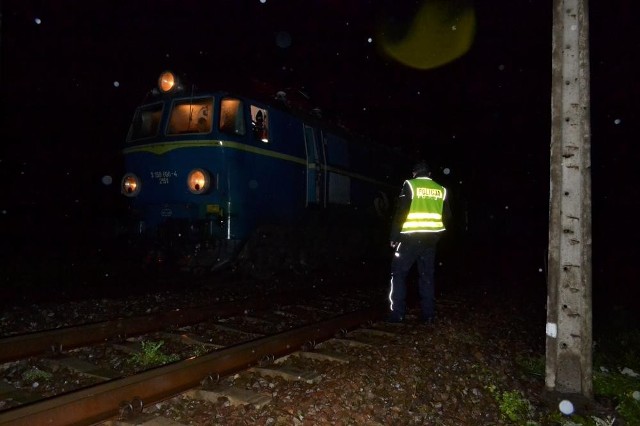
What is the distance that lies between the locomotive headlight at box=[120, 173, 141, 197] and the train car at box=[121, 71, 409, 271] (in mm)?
19

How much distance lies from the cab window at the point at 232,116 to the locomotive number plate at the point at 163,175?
1162 millimetres

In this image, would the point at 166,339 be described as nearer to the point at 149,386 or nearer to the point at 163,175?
the point at 149,386

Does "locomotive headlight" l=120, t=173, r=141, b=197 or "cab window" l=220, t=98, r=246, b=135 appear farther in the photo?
"locomotive headlight" l=120, t=173, r=141, b=197

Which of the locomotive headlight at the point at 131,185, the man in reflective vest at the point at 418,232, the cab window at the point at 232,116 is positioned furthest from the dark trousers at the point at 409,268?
the locomotive headlight at the point at 131,185

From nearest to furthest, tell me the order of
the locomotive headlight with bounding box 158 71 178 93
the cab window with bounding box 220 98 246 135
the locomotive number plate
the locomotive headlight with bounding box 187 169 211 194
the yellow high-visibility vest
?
the yellow high-visibility vest, the locomotive headlight with bounding box 187 169 211 194, the cab window with bounding box 220 98 246 135, the locomotive number plate, the locomotive headlight with bounding box 158 71 178 93

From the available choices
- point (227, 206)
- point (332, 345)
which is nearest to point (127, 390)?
point (332, 345)

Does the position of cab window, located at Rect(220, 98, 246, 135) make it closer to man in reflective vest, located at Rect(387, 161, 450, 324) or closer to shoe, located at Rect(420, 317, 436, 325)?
man in reflective vest, located at Rect(387, 161, 450, 324)

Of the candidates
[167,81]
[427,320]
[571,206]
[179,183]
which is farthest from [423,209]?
[167,81]

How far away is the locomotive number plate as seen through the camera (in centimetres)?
863

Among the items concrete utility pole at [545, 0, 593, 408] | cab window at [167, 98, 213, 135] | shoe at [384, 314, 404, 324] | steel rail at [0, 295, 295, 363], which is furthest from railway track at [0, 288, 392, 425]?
cab window at [167, 98, 213, 135]

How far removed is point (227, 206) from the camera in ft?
27.3

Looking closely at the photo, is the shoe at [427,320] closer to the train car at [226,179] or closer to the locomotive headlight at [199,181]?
the train car at [226,179]

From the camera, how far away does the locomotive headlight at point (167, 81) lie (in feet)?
28.9

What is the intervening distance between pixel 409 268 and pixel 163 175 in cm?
451
